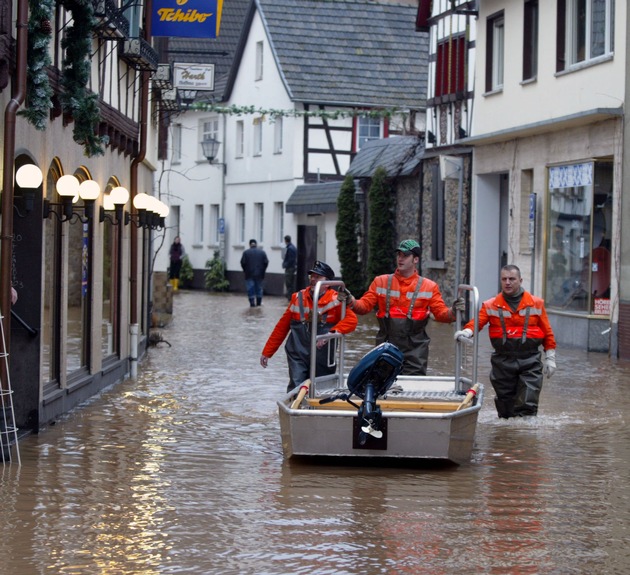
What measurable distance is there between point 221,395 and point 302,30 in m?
31.2

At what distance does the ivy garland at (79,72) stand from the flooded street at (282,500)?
276 centimetres

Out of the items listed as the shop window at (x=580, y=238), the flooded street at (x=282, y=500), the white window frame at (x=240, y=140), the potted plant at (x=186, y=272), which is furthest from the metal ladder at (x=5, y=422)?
the potted plant at (x=186, y=272)

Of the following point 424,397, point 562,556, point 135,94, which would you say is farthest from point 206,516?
point 135,94

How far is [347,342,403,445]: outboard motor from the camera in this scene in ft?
34.4

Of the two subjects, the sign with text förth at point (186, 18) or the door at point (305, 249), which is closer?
the sign with text förth at point (186, 18)

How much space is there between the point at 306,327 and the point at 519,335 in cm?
206

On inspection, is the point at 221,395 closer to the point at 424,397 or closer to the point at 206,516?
the point at 424,397

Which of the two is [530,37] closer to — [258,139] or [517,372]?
[517,372]

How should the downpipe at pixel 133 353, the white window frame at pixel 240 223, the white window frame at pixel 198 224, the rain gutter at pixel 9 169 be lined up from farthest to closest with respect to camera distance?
the white window frame at pixel 198 224 < the white window frame at pixel 240 223 < the downpipe at pixel 133 353 < the rain gutter at pixel 9 169

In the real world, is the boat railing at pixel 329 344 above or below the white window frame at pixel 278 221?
below

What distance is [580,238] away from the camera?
76.7ft

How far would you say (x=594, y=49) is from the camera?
74.1 ft

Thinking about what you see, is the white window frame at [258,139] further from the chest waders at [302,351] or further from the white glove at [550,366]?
the chest waders at [302,351]

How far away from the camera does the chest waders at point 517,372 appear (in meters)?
13.4
